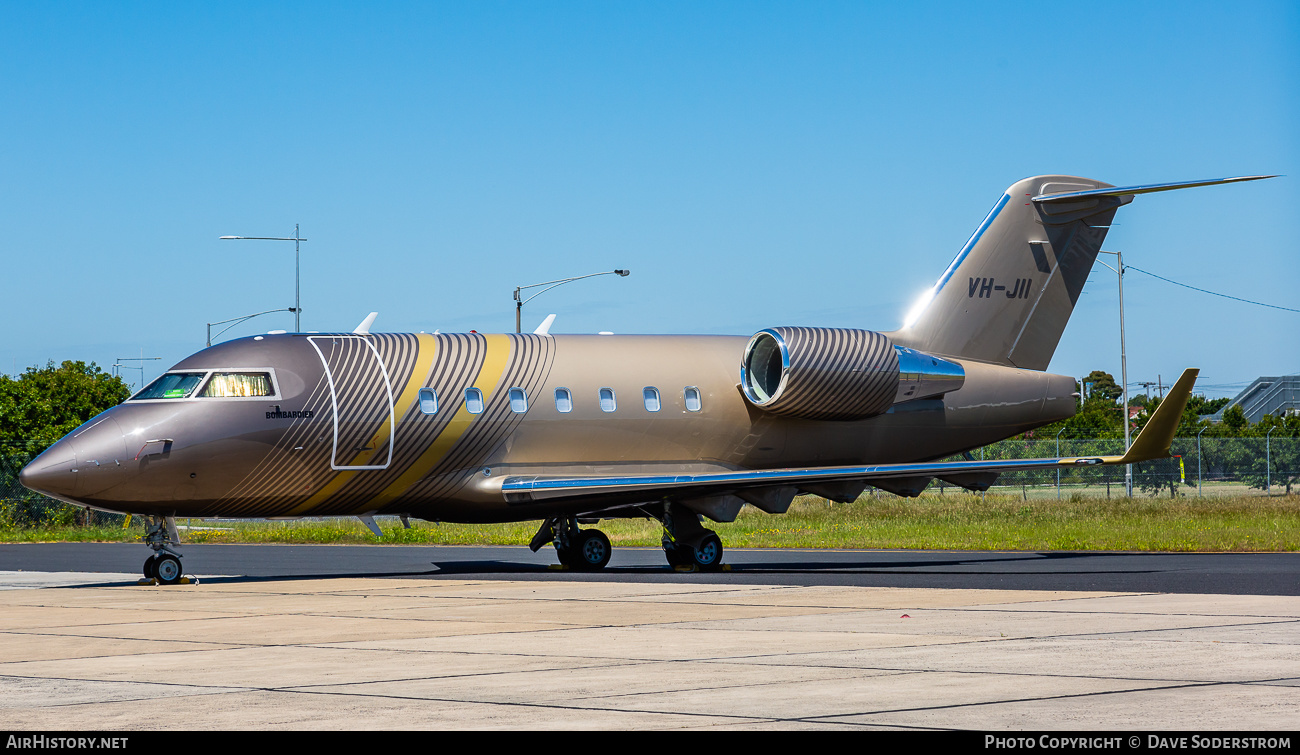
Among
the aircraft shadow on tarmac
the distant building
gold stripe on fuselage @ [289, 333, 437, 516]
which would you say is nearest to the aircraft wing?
the aircraft shadow on tarmac

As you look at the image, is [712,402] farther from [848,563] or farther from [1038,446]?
[1038,446]

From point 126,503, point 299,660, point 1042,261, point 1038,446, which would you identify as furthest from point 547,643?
point 1038,446

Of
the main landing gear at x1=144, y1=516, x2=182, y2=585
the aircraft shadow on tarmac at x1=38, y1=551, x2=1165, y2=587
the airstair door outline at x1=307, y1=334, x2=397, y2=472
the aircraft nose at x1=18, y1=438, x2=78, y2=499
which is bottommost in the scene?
the aircraft shadow on tarmac at x1=38, y1=551, x2=1165, y2=587

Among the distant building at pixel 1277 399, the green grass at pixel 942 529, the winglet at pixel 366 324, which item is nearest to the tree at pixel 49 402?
the green grass at pixel 942 529

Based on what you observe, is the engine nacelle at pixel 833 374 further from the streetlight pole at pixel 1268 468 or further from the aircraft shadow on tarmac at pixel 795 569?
the streetlight pole at pixel 1268 468

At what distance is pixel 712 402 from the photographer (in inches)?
1046

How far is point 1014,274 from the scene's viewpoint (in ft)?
96.3

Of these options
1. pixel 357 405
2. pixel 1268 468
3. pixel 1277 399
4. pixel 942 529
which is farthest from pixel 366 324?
pixel 1277 399

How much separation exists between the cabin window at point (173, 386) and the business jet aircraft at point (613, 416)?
4 cm

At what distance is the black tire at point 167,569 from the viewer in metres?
22.4

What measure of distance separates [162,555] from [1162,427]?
15280mm

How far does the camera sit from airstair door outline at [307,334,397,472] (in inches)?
920

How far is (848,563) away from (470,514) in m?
6.78

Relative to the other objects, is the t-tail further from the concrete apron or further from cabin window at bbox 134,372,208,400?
cabin window at bbox 134,372,208,400
